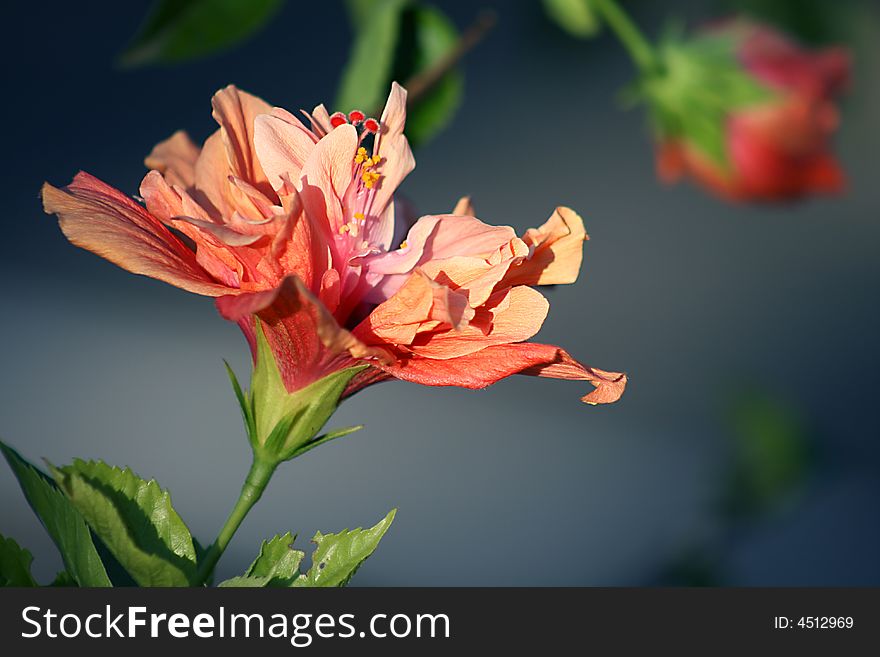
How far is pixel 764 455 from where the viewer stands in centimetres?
100

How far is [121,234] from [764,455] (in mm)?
906

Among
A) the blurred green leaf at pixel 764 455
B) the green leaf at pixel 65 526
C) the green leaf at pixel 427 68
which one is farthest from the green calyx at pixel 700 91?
the blurred green leaf at pixel 764 455

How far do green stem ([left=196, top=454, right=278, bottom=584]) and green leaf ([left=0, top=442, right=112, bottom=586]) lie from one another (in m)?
0.02

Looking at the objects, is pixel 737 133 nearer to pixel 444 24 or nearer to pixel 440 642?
pixel 444 24

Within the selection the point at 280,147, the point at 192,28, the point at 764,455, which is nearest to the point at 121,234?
the point at 280,147

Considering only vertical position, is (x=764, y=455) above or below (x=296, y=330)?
above

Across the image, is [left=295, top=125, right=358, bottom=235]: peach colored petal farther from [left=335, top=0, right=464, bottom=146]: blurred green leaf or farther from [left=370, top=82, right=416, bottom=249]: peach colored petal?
[left=335, top=0, right=464, bottom=146]: blurred green leaf

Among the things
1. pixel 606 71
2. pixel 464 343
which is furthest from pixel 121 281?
pixel 464 343

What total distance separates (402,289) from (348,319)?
0.03 m

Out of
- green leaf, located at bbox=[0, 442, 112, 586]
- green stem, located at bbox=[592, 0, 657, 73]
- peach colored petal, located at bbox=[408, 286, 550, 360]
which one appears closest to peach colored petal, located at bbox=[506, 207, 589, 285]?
peach colored petal, located at bbox=[408, 286, 550, 360]

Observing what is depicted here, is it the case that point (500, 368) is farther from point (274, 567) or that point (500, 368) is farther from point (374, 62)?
point (374, 62)

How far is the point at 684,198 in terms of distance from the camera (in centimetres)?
110

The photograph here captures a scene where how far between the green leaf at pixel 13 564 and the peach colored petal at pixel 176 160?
0.33ft

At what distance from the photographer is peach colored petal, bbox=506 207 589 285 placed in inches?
9.9
